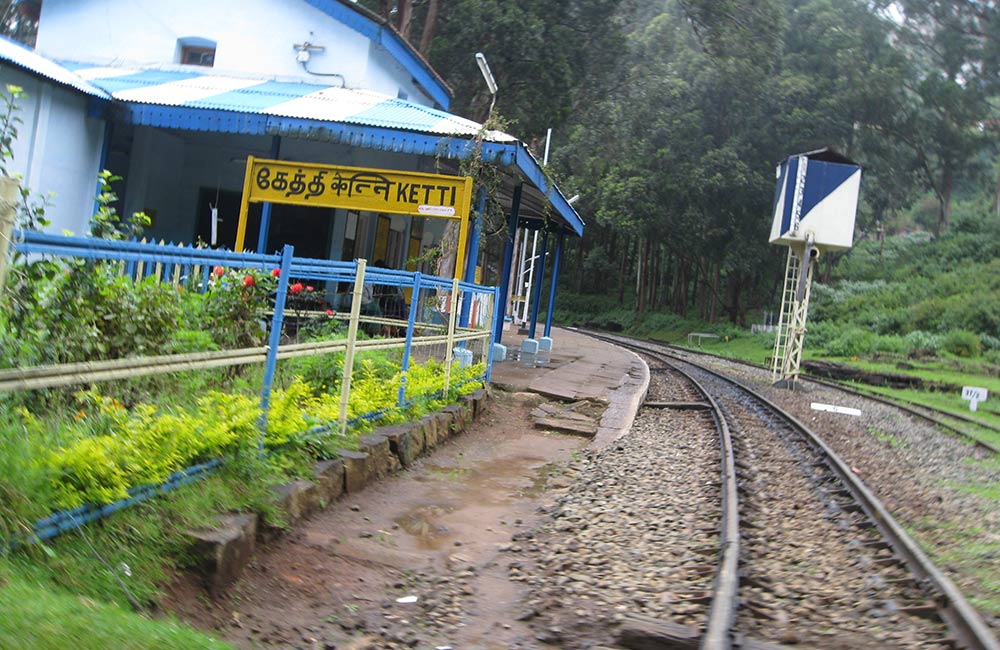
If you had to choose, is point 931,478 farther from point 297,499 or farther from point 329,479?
point 297,499

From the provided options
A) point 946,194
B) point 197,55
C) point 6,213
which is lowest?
point 6,213

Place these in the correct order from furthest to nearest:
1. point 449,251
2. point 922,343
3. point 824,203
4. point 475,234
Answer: point 922,343 < point 824,203 < point 449,251 < point 475,234

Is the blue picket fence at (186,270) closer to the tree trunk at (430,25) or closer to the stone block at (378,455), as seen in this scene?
the stone block at (378,455)

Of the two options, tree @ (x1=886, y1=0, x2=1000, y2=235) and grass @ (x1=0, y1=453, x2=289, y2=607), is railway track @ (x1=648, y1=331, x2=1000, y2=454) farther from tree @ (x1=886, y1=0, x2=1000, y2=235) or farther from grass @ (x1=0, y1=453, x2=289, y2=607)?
tree @ (x1=886, y1=0, x2=1000, y2=235)

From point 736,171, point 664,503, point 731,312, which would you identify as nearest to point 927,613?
point 664,503

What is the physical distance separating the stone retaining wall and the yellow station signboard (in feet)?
9.61

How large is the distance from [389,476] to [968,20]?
142 feet

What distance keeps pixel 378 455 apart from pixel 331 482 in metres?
1.01

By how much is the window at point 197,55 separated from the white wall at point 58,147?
3860 millimetres

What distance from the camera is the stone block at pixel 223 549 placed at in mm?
3986

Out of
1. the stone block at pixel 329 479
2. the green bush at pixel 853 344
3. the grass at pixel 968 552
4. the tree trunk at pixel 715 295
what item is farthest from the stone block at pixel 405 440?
the tree trunk at pixel 715 295

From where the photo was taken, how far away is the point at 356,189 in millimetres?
11859

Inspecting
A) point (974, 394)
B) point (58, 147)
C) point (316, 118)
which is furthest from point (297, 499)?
point (974, 394)

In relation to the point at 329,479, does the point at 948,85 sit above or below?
above
